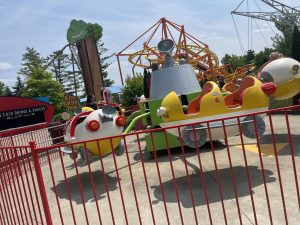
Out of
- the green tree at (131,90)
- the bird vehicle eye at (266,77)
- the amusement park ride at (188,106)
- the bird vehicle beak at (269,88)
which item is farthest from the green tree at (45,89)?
the bird vehicle beak at (269,88)

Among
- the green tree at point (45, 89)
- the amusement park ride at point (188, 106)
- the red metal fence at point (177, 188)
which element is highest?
the green tree at point (45, 89)

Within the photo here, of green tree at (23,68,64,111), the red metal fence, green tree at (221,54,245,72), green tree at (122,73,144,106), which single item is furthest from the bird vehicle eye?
green tree at (221,54,245,72)

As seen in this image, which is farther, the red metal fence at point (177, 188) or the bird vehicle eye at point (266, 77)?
the bird vehicle eye at point (266, 77)

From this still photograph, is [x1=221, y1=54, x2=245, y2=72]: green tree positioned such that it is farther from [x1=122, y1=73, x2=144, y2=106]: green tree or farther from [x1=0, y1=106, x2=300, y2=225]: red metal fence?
[x1=0, y1=106, x2=300, y2=225]: red metal fence

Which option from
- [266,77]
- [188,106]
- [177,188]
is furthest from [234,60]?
[177,188]

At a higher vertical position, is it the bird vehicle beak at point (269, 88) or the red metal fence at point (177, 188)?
the bird vehicle beak at point (269, 88)

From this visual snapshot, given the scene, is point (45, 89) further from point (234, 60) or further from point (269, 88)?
point (269, 88)

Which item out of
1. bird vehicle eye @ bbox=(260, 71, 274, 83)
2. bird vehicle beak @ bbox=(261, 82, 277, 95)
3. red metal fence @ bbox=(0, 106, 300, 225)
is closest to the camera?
red metal fence @ bbox=(0, 106, 300, 225)

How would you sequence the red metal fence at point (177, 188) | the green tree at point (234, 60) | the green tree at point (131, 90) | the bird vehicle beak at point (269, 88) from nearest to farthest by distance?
the red metal fence at point (177, 188), the bird vehicle beak at point (269, 88), the green tree at point (131, 90), the green tree at point (234, 60)

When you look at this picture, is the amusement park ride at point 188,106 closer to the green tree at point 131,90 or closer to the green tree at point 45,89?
the green tree at point 131,90

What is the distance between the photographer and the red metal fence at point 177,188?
355 centimetres

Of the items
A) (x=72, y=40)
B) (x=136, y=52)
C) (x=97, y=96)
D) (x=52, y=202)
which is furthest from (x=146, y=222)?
(x=72, y=40)

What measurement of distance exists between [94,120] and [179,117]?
1770 mm

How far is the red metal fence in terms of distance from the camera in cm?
355
